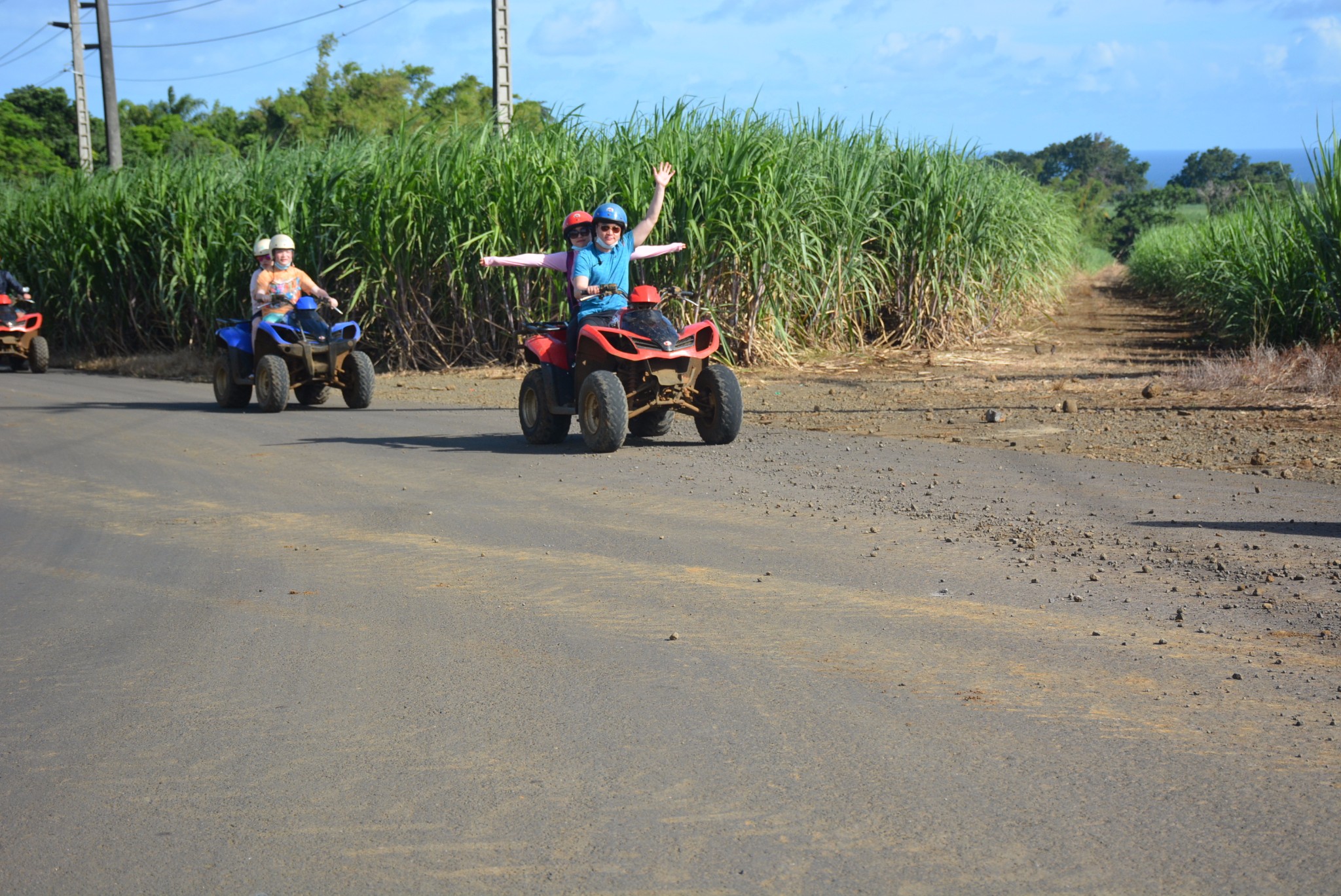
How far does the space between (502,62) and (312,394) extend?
25.6 ft

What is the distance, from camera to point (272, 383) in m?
12.2

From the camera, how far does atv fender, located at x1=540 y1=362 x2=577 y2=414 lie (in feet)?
31.3

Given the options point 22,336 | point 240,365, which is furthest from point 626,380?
point 22,336

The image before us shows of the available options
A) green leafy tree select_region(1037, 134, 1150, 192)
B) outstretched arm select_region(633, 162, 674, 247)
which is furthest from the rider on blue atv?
green leafy tree select_region(1037, 134, 1150, 192)

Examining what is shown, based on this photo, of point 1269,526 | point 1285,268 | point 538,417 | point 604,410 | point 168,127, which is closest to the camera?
point 1269,526

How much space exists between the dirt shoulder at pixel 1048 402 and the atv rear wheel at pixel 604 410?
2.15 metres

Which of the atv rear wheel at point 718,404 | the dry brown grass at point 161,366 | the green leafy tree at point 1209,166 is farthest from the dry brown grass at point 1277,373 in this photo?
the green leafy tree at point 1209,166

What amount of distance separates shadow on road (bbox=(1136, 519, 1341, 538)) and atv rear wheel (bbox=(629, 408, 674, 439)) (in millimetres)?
4309

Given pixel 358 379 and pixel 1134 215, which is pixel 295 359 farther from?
pixel 1134 215

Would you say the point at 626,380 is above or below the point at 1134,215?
below

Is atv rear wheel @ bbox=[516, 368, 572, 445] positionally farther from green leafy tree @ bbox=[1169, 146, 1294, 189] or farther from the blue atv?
green leafy tree @ bbox=[1169, 146, 1294, 189]

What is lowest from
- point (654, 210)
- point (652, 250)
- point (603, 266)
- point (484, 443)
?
point (484, 443)

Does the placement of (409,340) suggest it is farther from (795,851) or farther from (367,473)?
(795,851)

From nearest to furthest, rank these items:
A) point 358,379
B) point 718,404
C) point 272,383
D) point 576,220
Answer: point 718,404, point 576,220, point 272,383, point 358,379
